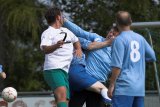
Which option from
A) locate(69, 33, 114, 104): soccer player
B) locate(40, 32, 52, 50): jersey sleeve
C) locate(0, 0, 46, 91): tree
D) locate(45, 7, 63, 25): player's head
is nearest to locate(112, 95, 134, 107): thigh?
locate(69, 33, 114, 104): soccer player

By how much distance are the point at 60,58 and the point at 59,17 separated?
55 centimetres

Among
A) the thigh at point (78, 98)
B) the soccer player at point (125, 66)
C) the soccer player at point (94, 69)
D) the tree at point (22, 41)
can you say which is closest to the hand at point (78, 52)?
the soccer player at point (94, 69)

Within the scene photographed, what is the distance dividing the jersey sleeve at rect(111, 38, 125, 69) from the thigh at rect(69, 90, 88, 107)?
1.67 m

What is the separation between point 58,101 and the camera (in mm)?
7863

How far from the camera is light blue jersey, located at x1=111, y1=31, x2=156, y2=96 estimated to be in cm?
677

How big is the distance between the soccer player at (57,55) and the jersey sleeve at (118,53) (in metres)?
1.12

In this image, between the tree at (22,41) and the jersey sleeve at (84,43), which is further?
the tree at (22,41)

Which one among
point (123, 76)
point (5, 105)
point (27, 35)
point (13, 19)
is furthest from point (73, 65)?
point (27, 35)

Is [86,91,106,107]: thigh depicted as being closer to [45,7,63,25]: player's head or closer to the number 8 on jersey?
[45,7,63,25]: player's head

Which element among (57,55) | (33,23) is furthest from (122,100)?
(33,23)

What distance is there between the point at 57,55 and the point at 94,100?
2.97 feet

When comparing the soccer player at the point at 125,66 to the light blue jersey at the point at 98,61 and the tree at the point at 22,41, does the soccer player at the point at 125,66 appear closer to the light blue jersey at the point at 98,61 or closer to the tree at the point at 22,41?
the light blue jersey at the point at 98,61

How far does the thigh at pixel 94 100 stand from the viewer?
27.3ft

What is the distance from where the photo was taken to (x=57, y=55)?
25.9 feet
